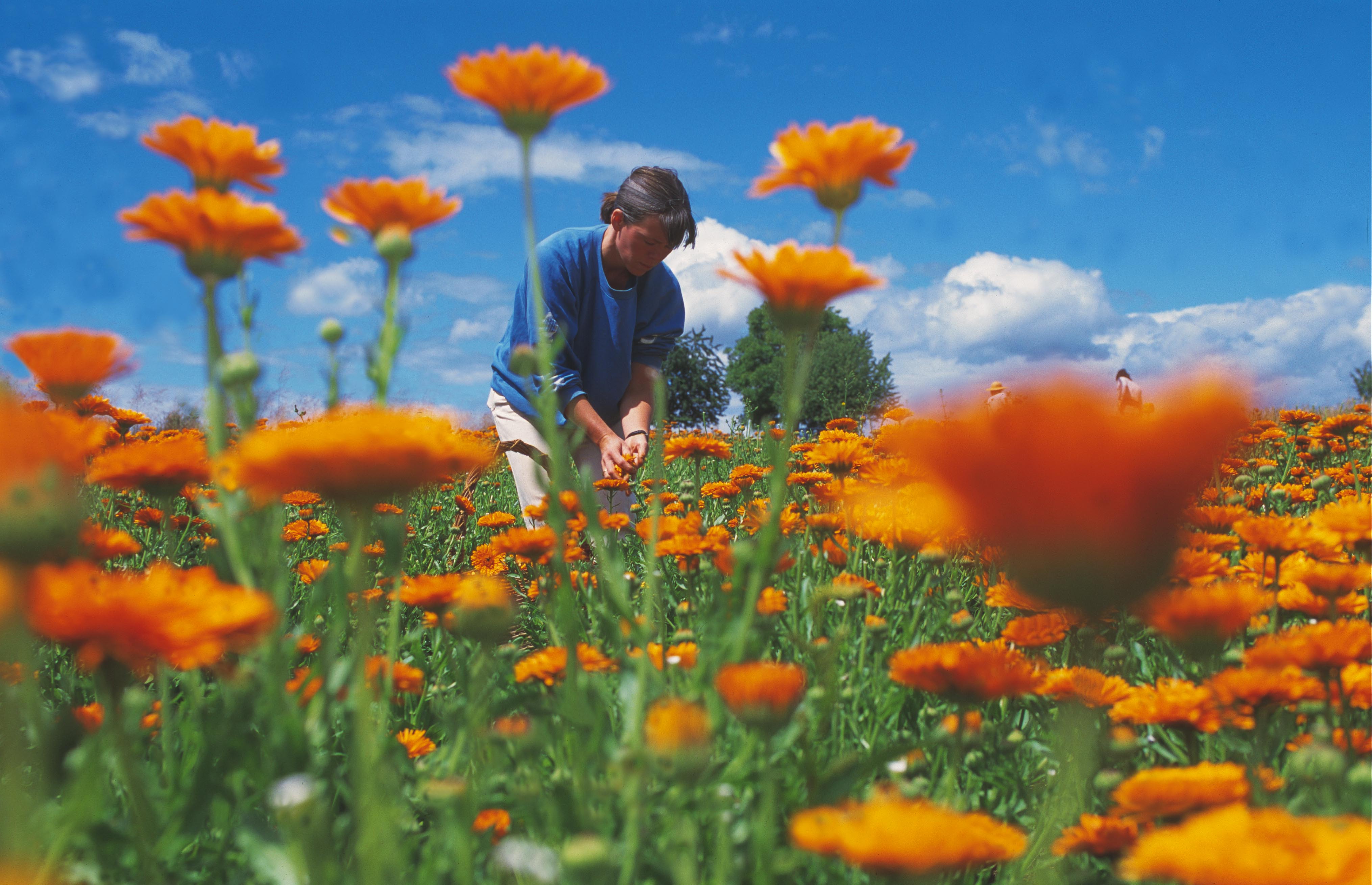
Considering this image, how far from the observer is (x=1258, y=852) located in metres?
0.58

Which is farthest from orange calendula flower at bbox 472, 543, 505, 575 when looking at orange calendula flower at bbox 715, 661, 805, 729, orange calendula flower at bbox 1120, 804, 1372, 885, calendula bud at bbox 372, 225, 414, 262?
orange calendula flower at bbox 1120, 804, 1372, 885

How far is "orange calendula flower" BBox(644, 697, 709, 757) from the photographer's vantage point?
0.74m

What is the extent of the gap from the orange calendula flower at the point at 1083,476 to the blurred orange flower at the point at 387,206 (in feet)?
2.45

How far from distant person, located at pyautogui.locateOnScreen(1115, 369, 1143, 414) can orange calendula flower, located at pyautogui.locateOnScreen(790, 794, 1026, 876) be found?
0.41m

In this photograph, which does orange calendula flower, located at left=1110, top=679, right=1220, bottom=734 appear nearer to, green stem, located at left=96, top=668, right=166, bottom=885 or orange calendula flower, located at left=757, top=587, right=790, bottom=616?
orange calendula flower, located at left=757, top=587, right=790, bottom=616

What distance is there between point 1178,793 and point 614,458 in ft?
7.35

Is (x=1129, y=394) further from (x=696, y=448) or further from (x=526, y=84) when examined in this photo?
(x=696, y=448)

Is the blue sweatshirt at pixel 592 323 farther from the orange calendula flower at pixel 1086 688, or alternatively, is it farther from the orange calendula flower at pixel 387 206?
the orange calendula flower at pixel 1086 688

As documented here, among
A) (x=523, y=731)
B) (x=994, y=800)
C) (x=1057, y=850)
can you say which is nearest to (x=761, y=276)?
(x=523, y=731)

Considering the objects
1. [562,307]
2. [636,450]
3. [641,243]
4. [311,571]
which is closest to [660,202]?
[641,243]

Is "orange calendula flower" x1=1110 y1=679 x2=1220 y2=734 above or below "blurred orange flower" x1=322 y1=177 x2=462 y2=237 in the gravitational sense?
below

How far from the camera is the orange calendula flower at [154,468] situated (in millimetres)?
1103

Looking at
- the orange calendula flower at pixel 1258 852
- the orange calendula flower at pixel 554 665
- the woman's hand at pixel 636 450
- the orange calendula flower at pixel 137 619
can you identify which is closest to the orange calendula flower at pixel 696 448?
the woman's hand at pixel 636 450

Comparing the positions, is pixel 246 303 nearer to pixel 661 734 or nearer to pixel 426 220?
pixel 426 220
